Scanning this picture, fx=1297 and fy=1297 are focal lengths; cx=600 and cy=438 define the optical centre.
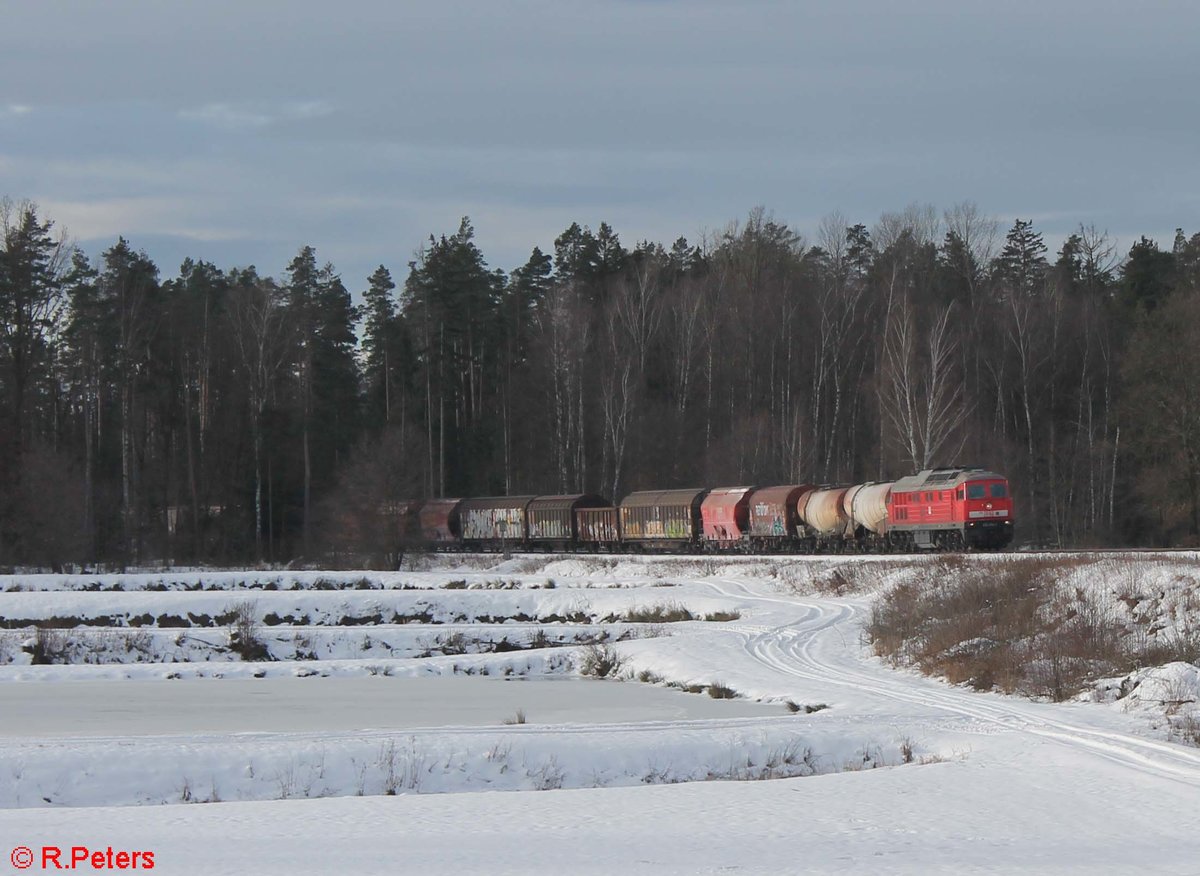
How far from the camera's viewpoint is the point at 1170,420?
2422 inches

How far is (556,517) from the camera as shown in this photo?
66500 millimetres

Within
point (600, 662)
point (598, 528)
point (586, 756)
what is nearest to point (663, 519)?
point (598, 528)

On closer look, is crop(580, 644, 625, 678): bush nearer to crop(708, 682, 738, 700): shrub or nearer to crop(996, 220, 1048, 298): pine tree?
crop(708, 682, 738, 700): shrub

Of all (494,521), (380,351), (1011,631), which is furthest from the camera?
(380,351)

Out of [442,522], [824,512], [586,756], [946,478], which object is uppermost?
[946,478]

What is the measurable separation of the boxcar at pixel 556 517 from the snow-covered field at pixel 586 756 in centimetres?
3162

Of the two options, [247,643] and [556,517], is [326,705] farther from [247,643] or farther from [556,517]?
[556,517]

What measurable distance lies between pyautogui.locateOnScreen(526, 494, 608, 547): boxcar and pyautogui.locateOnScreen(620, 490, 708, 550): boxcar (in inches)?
109

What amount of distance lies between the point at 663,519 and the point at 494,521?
12.4 meters

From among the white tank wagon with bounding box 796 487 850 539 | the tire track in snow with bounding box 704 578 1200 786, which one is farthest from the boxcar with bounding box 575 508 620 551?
the tire track in snow with bounding box 704 578 1200 786

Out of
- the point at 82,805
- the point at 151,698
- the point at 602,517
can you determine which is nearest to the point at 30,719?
the point at 151,698

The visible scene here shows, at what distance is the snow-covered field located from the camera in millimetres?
11102

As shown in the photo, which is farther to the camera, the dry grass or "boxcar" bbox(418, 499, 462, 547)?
"boxcar" bbox(418, 499, 462, 547)

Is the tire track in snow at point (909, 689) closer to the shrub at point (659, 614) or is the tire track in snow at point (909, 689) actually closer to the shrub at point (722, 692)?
the shrub at point (722, 692)
